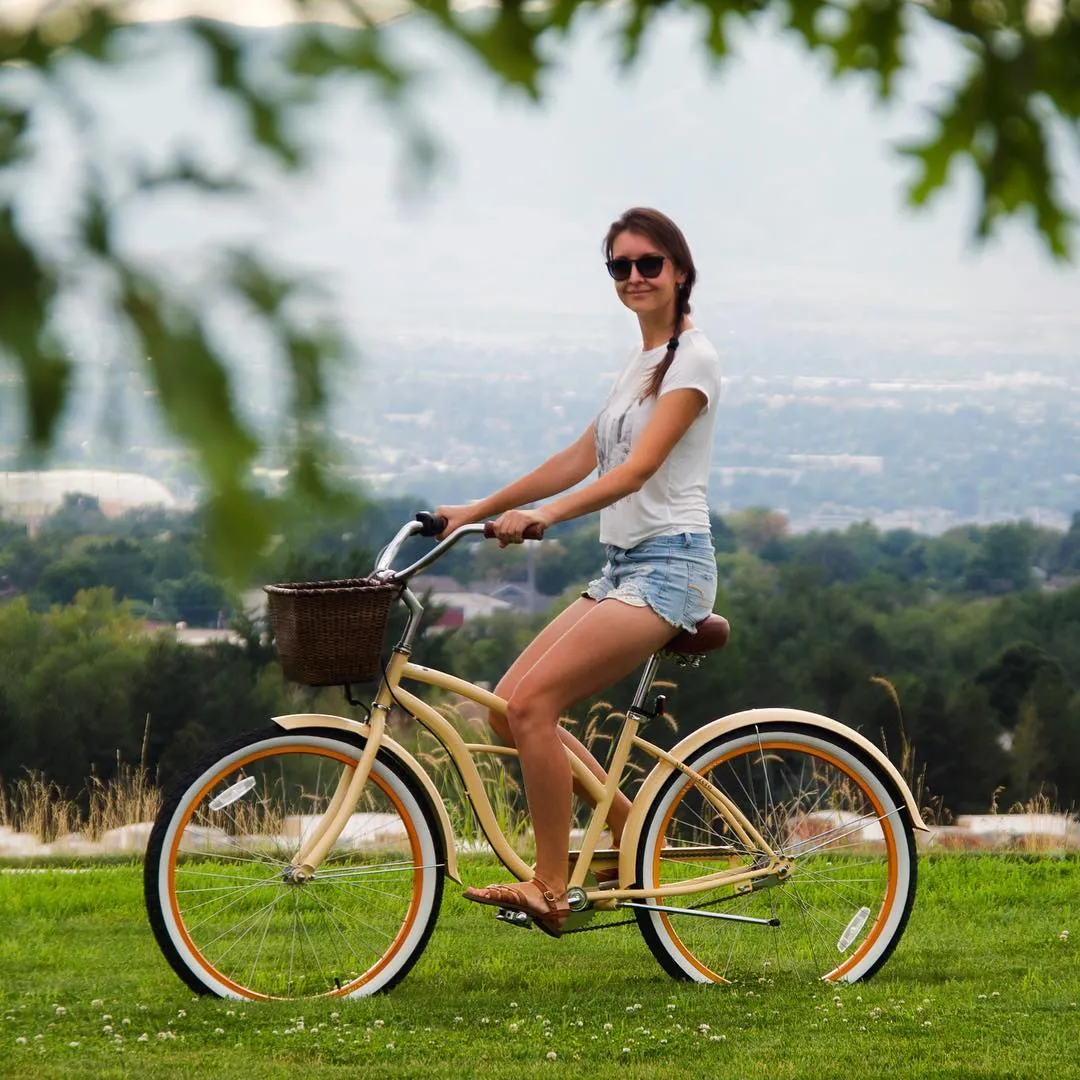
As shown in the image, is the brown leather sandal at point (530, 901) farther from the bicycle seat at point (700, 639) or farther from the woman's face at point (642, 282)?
the woman's face at point (642, 282)

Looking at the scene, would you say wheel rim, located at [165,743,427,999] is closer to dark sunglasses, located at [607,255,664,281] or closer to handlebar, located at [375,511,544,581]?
handlebar, located at [375,511,544,581]

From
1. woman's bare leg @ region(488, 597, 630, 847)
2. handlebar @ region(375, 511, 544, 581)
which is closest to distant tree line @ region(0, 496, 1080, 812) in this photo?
woman's bare leg @ region(488, 597, 630, 847)

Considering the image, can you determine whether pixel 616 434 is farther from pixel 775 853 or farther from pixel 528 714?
pixel 775 853

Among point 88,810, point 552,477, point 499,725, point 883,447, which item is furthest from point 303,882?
point 883,447

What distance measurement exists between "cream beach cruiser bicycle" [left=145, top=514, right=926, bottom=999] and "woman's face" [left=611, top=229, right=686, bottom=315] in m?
0.68

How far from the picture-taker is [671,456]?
4.39 meters

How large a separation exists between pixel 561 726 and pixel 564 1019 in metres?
0.73

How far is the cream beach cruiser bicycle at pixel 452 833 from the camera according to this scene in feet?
14.4

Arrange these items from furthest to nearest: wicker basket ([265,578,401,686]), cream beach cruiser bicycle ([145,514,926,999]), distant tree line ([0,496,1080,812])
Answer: distant tree line ([0,496,1080,812]), cream beach cruiser bicycle ([145,514,926,999]), wicker basket ([265,578,401,686])

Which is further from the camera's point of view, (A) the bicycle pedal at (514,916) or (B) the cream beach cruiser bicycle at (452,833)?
(A) the bicycle pedal at (514,916)

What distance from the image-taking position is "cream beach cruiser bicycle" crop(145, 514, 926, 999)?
Result: 439cm

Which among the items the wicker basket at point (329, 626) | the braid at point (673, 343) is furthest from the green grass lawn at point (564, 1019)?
the braid at point (673, 343)

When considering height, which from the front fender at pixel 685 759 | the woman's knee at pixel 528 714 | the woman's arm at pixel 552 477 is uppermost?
the woman's arm at pixel 552 477

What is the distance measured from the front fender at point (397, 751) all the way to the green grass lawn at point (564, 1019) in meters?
0.41
